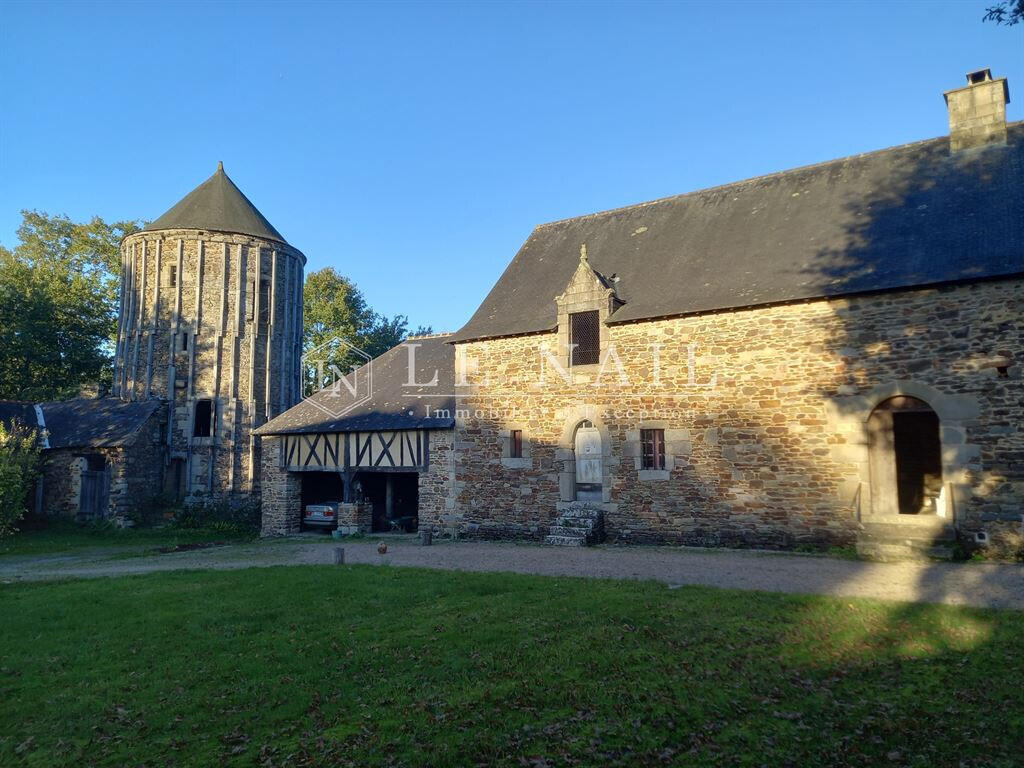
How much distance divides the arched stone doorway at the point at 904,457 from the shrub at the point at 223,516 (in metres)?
15.8

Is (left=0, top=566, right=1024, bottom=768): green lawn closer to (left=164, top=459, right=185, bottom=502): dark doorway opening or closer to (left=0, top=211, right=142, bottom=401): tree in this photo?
(left=164, top=459, right=185, bottom=502): dark doorway opening

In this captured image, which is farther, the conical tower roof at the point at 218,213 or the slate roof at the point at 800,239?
the conical tower roof at the point at 218,213

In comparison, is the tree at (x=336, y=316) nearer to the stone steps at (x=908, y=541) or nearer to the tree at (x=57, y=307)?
the tree at (x=57, y=307)

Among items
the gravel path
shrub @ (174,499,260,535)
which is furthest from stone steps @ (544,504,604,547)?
shrub @ (174,499,260,535)

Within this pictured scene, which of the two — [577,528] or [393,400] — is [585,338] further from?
[393,400]

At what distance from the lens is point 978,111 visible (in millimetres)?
12336

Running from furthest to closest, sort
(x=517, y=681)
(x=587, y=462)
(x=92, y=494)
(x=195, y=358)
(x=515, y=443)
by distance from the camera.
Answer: (x=195, y=358) → (x=92, y=494) → (x=515, y=443) → (x=587, y=462) → (x=517, y=681)

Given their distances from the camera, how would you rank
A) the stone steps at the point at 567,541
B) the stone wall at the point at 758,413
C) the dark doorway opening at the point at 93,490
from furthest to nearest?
the dark doorway opening at the point at 93,490 → the stone steps at the point at 567,541 → the stone wall at the point at 758,413

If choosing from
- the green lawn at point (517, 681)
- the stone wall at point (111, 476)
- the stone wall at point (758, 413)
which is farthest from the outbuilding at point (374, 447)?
the green lawn at point (517, 681)

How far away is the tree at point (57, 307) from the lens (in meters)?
25.1

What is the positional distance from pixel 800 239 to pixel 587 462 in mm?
5857

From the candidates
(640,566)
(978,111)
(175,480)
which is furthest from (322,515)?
(978,111)

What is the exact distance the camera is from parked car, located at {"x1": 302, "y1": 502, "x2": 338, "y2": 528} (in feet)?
56.1

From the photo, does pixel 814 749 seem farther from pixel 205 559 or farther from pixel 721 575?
pixel 205 559
